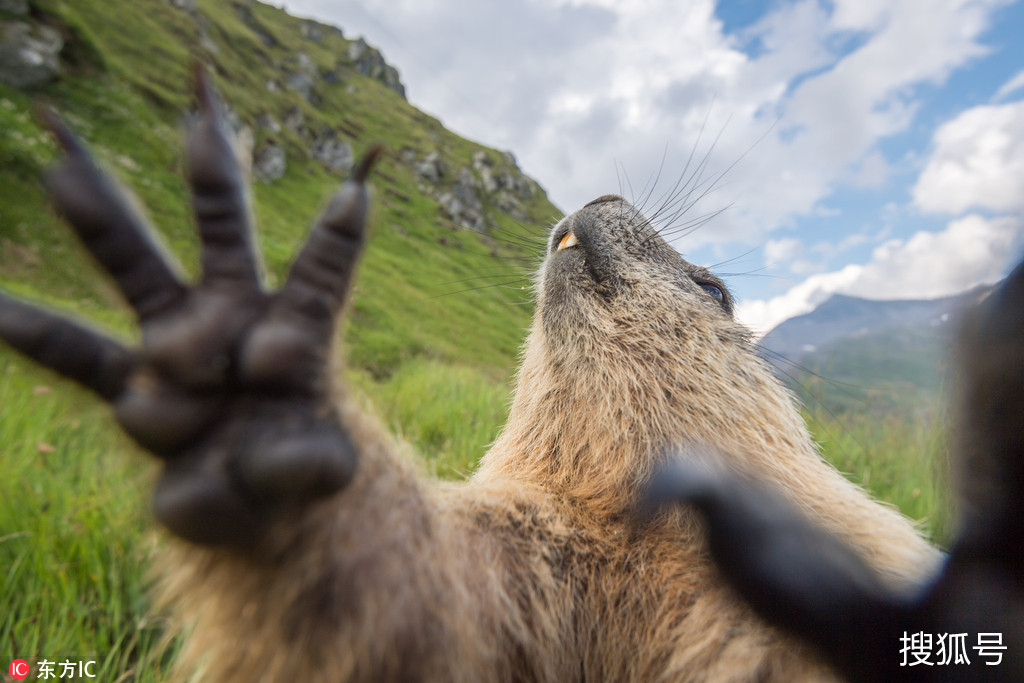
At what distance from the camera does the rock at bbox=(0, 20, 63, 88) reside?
76.4 ft

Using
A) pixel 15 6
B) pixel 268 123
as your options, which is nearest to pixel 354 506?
pixel 15 6

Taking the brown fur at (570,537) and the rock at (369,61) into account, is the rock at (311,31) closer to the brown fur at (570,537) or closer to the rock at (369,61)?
the rock at (369,61)

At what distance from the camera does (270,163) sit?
50.9m

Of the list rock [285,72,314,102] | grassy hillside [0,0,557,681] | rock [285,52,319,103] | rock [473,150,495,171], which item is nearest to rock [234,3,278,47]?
rock [285,52,319,103]

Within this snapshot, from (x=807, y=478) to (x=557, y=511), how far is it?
1160mm

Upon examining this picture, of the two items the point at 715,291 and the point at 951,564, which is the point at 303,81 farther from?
the point at 951,564

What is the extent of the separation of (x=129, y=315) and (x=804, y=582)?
1.37 metres

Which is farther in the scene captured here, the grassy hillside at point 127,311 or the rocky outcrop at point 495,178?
the rocky outcrop at point 495,178

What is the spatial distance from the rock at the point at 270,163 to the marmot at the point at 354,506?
175ft

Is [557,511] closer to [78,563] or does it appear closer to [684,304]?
[684,304]

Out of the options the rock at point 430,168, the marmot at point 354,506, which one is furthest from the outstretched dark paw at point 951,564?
the rock at point 430,168

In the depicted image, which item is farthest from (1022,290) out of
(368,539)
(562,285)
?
(562,285)

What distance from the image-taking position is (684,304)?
2.68m

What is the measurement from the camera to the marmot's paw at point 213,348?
3.02 ft
